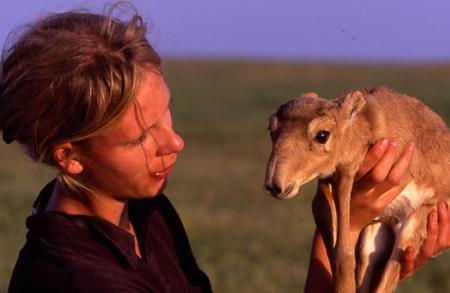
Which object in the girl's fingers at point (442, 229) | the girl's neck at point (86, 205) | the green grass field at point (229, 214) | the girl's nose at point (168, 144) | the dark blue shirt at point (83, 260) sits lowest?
the green grass field at point (229, 214)

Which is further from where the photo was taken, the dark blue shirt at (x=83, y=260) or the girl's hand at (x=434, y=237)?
the girl's hand at (x=434, y=237)

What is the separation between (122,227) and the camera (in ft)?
10.8

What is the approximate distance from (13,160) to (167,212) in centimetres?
2020

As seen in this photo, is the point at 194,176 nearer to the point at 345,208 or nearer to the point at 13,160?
the point at 13,160

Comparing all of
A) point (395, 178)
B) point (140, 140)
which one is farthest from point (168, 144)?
point (395, 178)

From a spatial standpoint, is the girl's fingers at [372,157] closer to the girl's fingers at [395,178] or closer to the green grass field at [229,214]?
the girl's fingers at [395,178]

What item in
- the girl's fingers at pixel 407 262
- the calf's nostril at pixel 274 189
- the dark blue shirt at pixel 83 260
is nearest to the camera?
the dark blue shirt at pixel 83 260

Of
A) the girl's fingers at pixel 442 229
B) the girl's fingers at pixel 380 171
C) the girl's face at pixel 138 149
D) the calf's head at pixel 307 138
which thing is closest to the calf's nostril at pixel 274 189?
the calf's head at pixel 307 138

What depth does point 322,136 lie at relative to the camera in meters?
3.60

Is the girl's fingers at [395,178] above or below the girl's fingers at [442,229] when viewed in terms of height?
above

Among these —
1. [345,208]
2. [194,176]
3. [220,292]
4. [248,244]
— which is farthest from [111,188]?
[194,176]

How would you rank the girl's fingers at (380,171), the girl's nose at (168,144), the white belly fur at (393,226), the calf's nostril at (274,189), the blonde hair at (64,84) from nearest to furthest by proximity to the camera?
the blonde hair at (64,84)
the girl's nose at (168,144)
the calf's nostril at (274,189)
the girl's fingers at (380,171)
the white belly fur at (393,226)

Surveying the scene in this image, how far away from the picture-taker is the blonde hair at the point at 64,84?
2863 millimetres

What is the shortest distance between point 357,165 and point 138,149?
1178 millimetres
